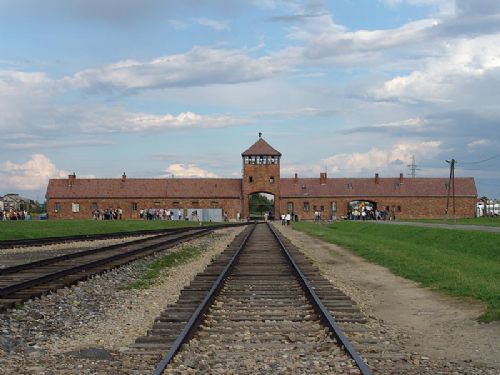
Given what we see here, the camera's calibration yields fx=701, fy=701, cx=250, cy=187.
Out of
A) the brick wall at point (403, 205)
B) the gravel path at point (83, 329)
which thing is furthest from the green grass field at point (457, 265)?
the brick wall at point (403, 205)

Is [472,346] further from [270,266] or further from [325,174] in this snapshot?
[325,174]

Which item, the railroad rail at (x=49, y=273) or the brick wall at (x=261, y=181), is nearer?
the railroad rail at (x=49, y=273)

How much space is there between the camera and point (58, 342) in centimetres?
875

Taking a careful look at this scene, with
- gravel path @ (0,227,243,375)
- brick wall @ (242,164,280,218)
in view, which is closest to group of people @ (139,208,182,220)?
brick wall @ (242,164,280,218)

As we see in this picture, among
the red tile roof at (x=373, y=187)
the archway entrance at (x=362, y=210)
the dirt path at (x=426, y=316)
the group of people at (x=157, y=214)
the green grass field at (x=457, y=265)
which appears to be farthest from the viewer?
the red tile roof at (x=373, y=187)

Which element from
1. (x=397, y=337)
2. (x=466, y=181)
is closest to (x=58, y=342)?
(x=397, y=337)

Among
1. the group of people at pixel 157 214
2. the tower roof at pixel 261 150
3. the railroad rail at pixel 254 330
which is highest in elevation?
the tower roof at pixel 261 150

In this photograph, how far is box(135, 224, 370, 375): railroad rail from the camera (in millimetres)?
7215

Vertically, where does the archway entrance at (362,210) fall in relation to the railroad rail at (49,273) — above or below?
above

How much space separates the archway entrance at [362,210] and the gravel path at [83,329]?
77104mm

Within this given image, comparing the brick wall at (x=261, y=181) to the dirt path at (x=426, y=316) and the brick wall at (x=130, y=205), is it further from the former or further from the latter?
the dirt path at (x=426, y=316)

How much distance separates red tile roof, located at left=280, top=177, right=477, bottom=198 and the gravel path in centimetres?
8933

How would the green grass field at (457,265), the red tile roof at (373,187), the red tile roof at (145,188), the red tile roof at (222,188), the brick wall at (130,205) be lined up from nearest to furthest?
the green grass field at (457,265) < the brick wall at (130,205) < the red tile roof at (145,188) < the red tile roof at (222,188) < the red tile roof at (373,187)

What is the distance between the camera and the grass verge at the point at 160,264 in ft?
50.5
